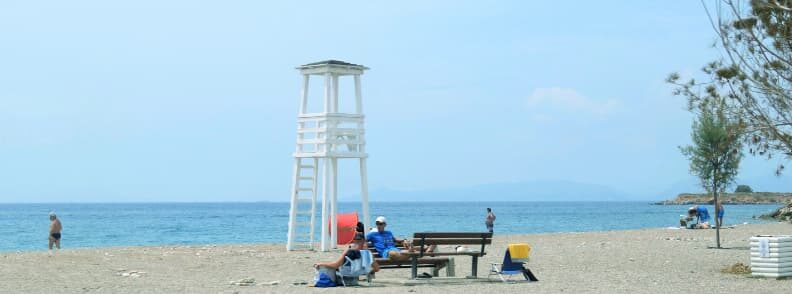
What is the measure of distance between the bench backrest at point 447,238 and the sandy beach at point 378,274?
581mm

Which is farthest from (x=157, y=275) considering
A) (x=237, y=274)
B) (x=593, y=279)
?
(x=593, y=279)

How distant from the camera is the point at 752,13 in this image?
606 inches

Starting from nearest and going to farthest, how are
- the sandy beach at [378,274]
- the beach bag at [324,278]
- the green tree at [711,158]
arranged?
the sandy beach at [378,274] → the beach bag at [324,278] → the green tree at [711,158]

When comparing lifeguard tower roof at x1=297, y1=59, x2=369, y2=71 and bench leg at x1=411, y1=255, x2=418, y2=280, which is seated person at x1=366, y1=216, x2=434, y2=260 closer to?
bench leg at x1=411, y1=255, x2=418, y2=280

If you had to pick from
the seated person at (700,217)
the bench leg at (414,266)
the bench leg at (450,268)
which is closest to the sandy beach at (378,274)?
the bench leg at (450,268)

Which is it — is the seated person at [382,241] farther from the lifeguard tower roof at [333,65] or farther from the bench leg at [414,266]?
the lifeguard tower roof at [333,65]

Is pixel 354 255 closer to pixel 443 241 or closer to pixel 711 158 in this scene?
pixel 443 241

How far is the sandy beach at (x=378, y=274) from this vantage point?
1568 cm

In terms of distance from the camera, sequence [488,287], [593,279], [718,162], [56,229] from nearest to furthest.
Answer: [488,287]
[593,279]
[718,162]
[56,229]

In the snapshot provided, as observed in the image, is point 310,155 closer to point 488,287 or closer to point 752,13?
point 488,287

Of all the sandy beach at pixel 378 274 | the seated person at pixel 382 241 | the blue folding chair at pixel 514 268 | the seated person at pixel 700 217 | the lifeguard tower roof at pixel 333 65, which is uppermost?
the lifeguard tower roof at pixel 333 65

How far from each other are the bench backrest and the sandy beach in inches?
22.9

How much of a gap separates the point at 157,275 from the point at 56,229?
11161 millimetres

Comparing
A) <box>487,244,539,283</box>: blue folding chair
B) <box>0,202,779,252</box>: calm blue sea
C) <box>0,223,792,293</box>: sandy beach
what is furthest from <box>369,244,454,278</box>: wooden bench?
<box>0,202,779,252</box>: calm blue sea
